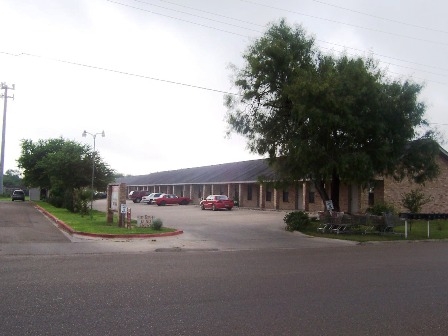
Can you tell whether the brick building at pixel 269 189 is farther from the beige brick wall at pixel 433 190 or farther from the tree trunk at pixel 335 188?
the tree trunk at pixel 335 188

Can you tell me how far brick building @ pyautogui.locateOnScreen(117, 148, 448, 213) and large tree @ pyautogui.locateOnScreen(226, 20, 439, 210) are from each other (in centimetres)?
289

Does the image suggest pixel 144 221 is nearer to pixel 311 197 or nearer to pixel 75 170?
pixel 75 170

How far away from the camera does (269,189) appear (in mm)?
43969

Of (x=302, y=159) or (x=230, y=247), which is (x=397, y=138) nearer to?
(x=302, y=159)

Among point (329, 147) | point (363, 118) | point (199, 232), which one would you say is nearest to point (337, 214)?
point (329, 147)

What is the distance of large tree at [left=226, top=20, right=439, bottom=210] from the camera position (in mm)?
21766

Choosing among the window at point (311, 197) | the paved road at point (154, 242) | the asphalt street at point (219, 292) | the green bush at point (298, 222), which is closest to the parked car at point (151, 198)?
the window at point (311, 197)

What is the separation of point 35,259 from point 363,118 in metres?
15.3

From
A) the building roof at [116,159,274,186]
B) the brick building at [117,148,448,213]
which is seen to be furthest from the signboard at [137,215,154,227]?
the building roof at [116,159,274,186]

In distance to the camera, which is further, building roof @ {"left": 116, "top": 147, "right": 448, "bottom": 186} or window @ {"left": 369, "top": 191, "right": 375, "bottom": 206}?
building roof @ {"left": 116, "top": 147, "right": 448, "bottom": 186}

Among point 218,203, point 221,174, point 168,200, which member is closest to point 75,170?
point 218,203

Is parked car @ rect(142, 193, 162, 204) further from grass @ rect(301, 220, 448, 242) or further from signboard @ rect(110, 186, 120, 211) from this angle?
grass @ rect(301, 220, 448, 242)

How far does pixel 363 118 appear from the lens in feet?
73.0

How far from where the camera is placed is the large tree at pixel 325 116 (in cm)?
2177
